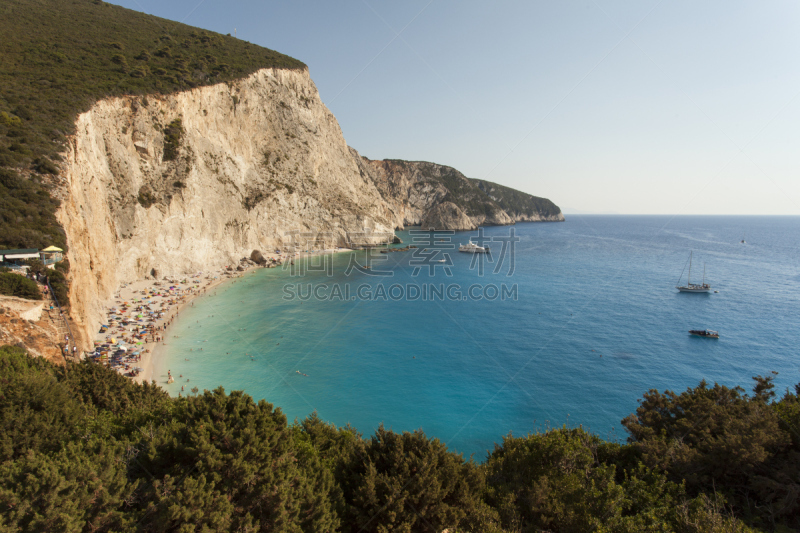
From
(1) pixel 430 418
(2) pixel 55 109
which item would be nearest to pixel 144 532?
(1) pixel 430 418

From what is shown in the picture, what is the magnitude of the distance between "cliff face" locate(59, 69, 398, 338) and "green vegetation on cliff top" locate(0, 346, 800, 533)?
19.8 meters

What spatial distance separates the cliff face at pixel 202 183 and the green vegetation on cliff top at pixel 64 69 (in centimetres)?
167

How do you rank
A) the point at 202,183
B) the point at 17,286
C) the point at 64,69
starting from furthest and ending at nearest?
1. the point at 202,183
2. the point at 64,69
3. the point at 17,286

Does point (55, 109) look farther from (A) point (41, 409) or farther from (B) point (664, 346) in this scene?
(B) point (664, 346)

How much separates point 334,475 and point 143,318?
103 feet

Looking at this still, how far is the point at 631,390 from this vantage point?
25.6 meters

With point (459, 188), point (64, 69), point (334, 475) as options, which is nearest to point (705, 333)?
point (334, 475)

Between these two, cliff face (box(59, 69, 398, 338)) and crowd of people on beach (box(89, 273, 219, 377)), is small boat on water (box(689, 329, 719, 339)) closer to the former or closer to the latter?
crowd of people on beach (box(89, 273, 219, 377))

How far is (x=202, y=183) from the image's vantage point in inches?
2092

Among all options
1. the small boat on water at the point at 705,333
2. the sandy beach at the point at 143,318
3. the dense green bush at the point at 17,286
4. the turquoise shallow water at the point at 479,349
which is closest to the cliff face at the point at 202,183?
the sandy beach at the point at 143,318

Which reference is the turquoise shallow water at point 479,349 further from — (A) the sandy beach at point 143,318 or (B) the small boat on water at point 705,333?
(A) the sandy beach at point 143,318

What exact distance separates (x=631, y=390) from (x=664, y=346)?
1052cm

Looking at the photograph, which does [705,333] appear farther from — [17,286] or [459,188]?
[459,188]

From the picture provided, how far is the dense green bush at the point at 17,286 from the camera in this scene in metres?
20.0
